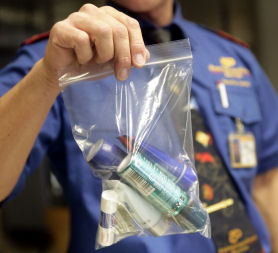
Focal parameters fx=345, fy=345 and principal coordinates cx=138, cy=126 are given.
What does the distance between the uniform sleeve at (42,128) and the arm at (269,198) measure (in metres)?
0.57

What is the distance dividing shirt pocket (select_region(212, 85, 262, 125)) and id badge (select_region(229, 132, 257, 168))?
4cm

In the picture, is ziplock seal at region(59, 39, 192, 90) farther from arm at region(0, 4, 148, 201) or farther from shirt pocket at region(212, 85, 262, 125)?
shirt pocket at region(212, 85, 262, 125)

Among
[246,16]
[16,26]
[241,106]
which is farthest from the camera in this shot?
[16,26]

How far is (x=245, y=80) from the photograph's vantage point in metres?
0.86

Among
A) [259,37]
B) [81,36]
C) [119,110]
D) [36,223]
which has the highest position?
[81,36]

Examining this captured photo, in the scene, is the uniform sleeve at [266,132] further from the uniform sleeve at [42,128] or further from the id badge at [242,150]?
the uniform sleeve at [42,128]

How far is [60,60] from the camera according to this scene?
1.46ft

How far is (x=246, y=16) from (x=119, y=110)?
2.23 meters

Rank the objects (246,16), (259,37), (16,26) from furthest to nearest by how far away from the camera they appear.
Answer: (16,26), (246,16), (259,37)

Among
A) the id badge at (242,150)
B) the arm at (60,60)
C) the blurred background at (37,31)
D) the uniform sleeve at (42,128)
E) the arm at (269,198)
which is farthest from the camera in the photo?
the blurred background at (37,31)

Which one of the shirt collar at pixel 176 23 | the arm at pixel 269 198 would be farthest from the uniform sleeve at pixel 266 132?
the shirt collar at pixel 176 23

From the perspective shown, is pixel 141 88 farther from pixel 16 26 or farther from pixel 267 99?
pixel 16 26

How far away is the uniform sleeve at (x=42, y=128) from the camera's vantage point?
0.62 metres

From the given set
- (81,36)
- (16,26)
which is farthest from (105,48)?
(16,26)
